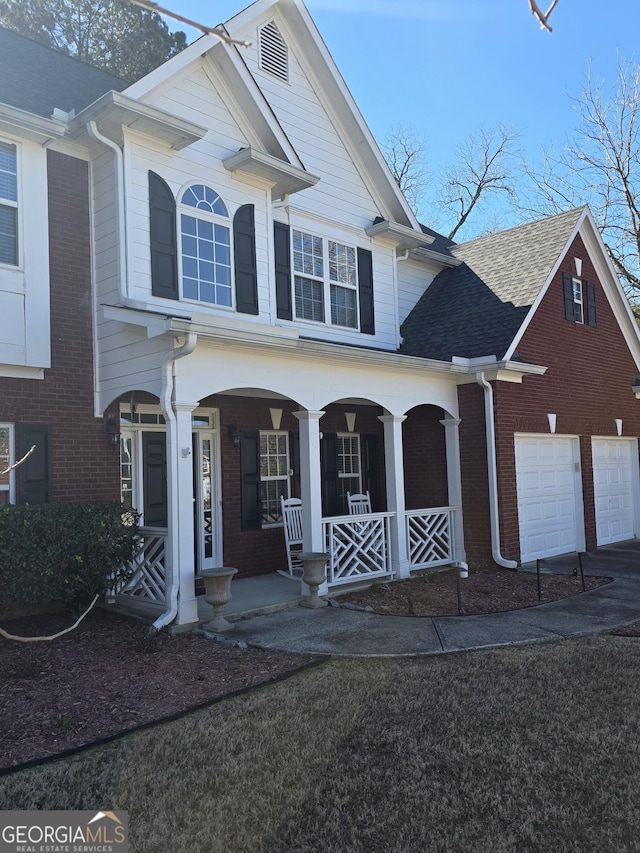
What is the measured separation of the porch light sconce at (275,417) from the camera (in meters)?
11.0

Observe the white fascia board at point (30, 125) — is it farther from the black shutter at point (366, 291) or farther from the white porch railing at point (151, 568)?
the black shutter at point (366, 291)

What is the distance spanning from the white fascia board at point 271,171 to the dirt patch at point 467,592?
20.2 feet

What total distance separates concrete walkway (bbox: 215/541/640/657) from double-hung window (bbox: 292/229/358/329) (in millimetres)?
5054

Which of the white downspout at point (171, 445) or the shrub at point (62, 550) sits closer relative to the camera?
the shrub at point (62, 550)

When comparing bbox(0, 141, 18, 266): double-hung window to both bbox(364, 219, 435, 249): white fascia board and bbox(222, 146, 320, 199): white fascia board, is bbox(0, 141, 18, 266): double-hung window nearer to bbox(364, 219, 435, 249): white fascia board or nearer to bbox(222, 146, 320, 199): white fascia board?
bbox(222, 146, 320, 199): white fascia board

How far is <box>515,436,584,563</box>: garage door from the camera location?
1165cm

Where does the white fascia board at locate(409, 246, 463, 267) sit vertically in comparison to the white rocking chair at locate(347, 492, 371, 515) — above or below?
above

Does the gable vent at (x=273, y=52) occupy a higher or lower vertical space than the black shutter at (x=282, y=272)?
higher

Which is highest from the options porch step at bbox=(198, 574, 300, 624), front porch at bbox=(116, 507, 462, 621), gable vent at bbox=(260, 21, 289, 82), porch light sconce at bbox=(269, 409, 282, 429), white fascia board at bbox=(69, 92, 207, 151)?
gable vent at bbox=(260, 21, 289, 82)

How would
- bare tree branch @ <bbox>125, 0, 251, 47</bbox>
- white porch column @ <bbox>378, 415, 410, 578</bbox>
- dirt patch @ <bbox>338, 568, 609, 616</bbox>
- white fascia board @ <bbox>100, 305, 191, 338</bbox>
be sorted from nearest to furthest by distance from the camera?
bare tree branch @ <bbox>125, 0, 251, 47</bbox> → white fascia board @ <bbox>100, 305, 191, 338</bbox> → dirt patch @ <bbox>338, 568, 609, 616</bbox> → white porch column @ <bbox>378, 415, 410, 578</bbox>

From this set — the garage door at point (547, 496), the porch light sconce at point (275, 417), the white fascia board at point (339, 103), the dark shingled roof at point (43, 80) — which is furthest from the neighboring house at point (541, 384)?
the dark shingled roof at point (43, 80)

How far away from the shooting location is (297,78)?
1136cm

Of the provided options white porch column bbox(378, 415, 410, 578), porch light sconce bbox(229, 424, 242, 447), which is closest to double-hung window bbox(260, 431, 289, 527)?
porch light sconce bbox(229, 424, 242, 447)

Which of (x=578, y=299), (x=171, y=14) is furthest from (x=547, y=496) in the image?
(x=171, y=14)
